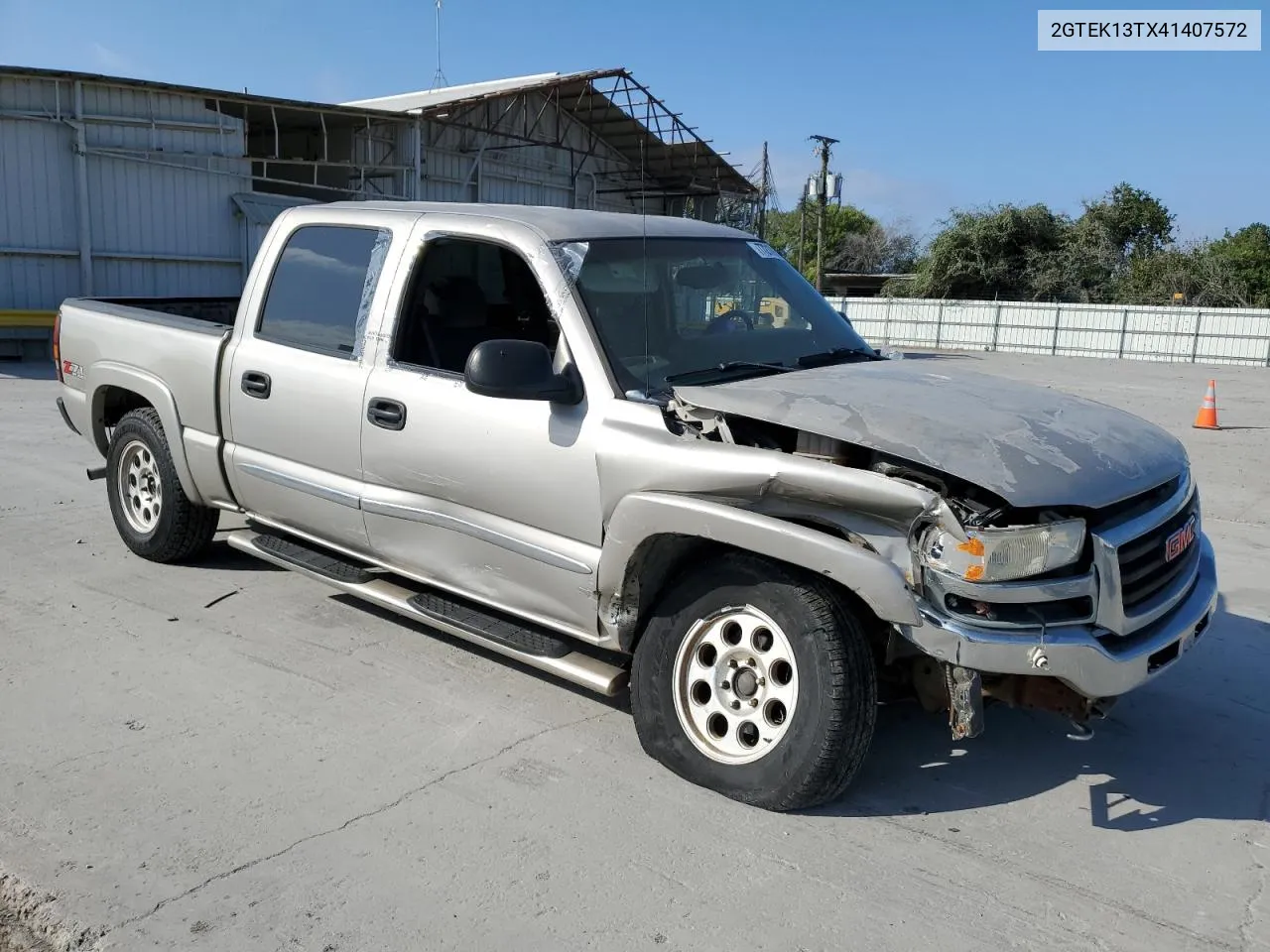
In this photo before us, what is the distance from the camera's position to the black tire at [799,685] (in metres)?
3.35

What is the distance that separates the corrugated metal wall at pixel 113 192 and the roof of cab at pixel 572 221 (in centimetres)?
1778

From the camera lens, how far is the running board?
13.2 feet

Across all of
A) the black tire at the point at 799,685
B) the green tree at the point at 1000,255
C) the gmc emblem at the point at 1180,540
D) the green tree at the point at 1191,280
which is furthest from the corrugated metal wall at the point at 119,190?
the green tree at the point at 1191,280

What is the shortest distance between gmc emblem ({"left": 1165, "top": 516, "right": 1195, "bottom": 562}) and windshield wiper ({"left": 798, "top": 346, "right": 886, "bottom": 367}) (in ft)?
4.82

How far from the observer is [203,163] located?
22172 mm

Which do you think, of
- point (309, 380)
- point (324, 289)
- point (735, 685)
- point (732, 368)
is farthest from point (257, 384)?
point (735, 685)

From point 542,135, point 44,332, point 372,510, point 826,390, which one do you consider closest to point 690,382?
point 826,390

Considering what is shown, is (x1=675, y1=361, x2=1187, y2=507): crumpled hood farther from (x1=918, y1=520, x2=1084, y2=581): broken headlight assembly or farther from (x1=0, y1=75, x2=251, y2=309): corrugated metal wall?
(x1=0, y1=75, x2=251, y2=309): corrugated metal wall

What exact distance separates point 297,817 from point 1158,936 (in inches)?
100

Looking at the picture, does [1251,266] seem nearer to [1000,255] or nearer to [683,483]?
[1000,255]

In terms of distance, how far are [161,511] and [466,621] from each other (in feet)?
8.33

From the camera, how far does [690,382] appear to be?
13.4ft

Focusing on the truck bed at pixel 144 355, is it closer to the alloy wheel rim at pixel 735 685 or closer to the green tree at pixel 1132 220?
the alloy wheel rim at pixel 735 685

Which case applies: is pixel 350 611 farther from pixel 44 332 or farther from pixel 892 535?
pixel 44 332
